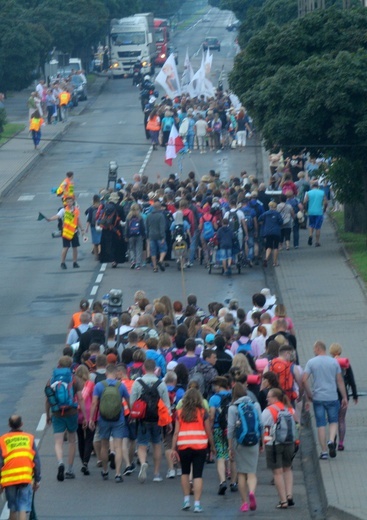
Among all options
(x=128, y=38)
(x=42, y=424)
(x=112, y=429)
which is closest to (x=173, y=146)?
(x=42, y=424)

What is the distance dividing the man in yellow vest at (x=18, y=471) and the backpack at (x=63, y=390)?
7.96 feet

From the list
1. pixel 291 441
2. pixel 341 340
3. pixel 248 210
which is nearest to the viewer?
pixel 291 441

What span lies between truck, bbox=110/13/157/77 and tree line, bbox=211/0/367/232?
168ft

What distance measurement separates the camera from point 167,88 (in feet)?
164

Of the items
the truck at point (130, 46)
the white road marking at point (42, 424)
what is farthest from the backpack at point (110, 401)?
the truck at point (130, 46)

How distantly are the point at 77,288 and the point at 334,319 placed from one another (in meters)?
6.21

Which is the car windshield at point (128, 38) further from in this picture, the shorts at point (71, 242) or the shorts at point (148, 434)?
the shorts at point (148, 434)

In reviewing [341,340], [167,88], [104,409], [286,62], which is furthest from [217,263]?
[167,88]

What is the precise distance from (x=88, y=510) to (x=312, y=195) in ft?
57.9

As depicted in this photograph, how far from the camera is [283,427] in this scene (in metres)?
→ 15.1

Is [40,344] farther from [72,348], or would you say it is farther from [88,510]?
[88,510]

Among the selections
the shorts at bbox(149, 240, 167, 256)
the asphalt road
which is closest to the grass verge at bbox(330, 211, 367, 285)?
the asphalt road

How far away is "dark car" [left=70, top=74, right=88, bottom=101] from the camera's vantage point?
69438 millimetres

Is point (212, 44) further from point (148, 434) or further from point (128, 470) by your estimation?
point (148, 434)
